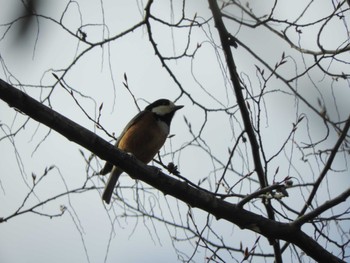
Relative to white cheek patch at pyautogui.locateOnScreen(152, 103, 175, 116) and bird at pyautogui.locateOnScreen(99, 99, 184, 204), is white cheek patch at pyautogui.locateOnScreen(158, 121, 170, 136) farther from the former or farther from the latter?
white cheek patch at pyautogui.locateOnScreen(152, 103, 175, 116)

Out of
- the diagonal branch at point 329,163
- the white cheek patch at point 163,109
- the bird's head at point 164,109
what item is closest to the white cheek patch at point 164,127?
the bird's head at point 164,109

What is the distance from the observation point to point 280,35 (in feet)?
10.5

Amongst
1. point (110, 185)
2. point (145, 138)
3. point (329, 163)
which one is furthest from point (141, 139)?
point (329, 163)

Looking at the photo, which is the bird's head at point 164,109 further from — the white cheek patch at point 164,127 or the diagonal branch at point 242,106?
the diagonal branch at point 242,106

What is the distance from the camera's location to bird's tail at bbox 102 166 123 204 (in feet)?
14.5

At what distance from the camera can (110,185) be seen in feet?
14.9

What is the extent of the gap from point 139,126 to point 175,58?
148 cm

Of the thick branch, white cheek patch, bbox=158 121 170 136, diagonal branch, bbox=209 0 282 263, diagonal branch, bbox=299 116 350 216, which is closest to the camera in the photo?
diagonal branch, bbox=299 116 350 216

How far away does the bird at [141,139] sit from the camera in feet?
15.4

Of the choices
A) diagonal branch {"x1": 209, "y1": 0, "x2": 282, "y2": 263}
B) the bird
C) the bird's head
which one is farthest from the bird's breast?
diagonal branch {"x1": 209, "y1": 0, "x2": 282, "y2": 263}

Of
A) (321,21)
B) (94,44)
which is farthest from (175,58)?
(321,21)

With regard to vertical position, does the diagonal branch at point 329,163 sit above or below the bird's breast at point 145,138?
below

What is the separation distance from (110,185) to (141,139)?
0.59 metres

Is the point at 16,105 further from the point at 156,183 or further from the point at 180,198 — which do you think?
the point at 180,198
